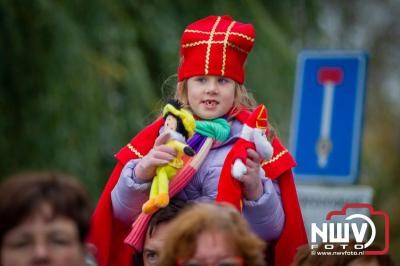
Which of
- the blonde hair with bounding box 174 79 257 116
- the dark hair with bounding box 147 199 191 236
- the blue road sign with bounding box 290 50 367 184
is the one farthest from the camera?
the blue road sign with bounding box 290 50 367 184

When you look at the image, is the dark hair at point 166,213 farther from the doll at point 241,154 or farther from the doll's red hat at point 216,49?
the doll's red hat at point 216,49

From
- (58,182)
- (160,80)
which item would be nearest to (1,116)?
(160,80)

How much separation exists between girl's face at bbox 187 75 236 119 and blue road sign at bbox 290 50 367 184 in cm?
325

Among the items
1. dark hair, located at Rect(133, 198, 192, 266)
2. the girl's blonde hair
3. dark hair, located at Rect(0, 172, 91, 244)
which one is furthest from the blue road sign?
dark hair, located at Rect(0, 172, 91, 244)

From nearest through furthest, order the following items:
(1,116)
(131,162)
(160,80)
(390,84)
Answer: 1. (131,162)
2. (1,116)
3. (160,80)
4. (390,84)

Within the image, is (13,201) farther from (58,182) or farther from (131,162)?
(131,162)

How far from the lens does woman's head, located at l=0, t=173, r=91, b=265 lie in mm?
3801

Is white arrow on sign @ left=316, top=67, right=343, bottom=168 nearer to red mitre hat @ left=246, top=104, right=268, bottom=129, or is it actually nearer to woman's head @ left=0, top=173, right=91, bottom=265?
red mitre hat @ left=246, top=104, right=268, bottom=129

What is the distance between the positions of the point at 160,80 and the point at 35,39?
4.21 feet

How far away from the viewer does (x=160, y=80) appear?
34.5 ft

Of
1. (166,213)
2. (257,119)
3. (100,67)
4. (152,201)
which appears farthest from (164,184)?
(100,67)

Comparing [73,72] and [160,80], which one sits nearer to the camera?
[73,72]

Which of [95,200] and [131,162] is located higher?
[131,162]

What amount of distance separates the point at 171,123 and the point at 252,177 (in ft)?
1.35
